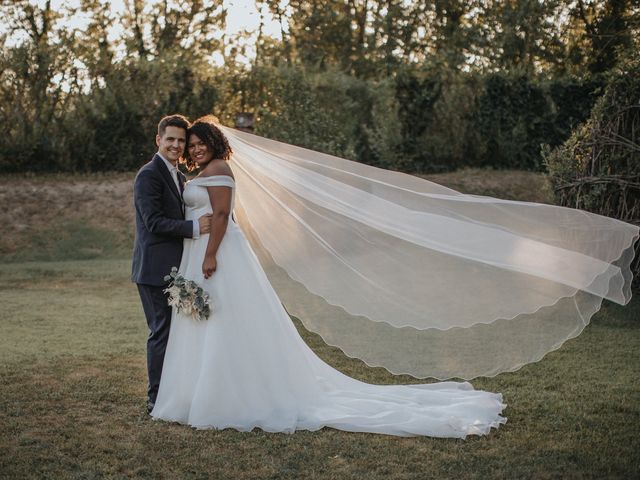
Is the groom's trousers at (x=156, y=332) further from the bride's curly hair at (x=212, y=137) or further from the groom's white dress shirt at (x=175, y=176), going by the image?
the bride's curly hair at (x=212, y=137)

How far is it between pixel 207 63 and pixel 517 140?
26.7ft

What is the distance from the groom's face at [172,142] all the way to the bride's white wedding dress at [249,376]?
28 cm

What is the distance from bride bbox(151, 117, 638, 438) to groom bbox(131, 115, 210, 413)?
12 cm

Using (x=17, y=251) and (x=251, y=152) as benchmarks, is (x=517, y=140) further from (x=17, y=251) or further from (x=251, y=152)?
(x=251, y=152)

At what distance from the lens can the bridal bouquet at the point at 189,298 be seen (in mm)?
5203

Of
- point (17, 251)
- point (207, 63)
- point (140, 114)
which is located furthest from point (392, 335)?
point (207, 63)

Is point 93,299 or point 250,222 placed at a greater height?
point 250,222

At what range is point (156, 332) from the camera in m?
5.54

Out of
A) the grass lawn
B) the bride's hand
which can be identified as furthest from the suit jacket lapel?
the grass lawn

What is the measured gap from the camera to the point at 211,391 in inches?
203

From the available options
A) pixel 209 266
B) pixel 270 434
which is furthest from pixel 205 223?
pixel 270 434

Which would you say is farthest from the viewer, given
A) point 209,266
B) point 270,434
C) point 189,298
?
point 209,266

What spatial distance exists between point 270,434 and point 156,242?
1.62 metres

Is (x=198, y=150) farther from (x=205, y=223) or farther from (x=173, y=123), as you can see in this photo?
(x=205, y=223)
